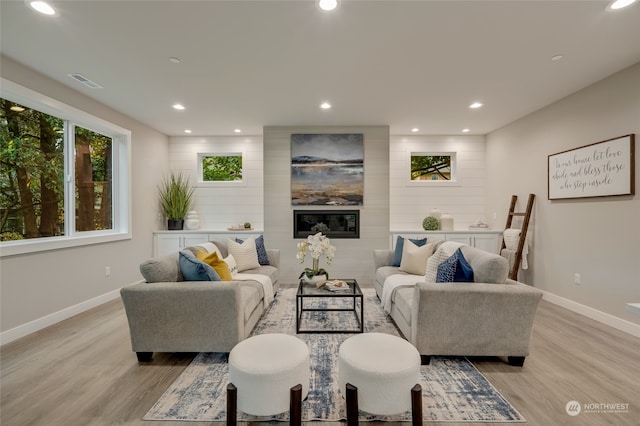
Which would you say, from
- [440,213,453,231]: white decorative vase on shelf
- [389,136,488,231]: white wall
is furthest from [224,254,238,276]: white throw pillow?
[440,213,453,231]: white decorative vase on shelf

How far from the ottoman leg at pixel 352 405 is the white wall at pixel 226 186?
4483 mm

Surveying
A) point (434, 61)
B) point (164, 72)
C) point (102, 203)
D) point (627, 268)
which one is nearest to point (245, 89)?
point (164, 72)

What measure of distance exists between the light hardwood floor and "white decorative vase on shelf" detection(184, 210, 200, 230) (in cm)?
265

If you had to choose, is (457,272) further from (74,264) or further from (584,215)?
(74,264)

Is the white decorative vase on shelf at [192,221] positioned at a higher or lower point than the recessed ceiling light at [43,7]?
lower

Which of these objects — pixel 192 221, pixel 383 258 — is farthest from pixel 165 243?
pixel 383 258

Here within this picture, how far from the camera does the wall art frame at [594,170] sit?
302cm

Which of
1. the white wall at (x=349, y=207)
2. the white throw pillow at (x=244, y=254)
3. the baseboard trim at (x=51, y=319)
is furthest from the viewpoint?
the white wall at (x=349, y=207)

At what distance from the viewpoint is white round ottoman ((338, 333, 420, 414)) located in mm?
1552

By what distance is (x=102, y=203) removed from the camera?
4219mm

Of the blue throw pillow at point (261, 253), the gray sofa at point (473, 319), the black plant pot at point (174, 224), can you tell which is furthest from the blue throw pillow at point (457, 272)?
the black plant pot at point (174, 224)

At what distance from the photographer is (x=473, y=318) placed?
89.0 inches

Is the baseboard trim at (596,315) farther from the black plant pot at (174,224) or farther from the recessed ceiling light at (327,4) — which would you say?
the black plant pot at (174,224)

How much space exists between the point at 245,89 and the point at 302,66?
0.93 meters
